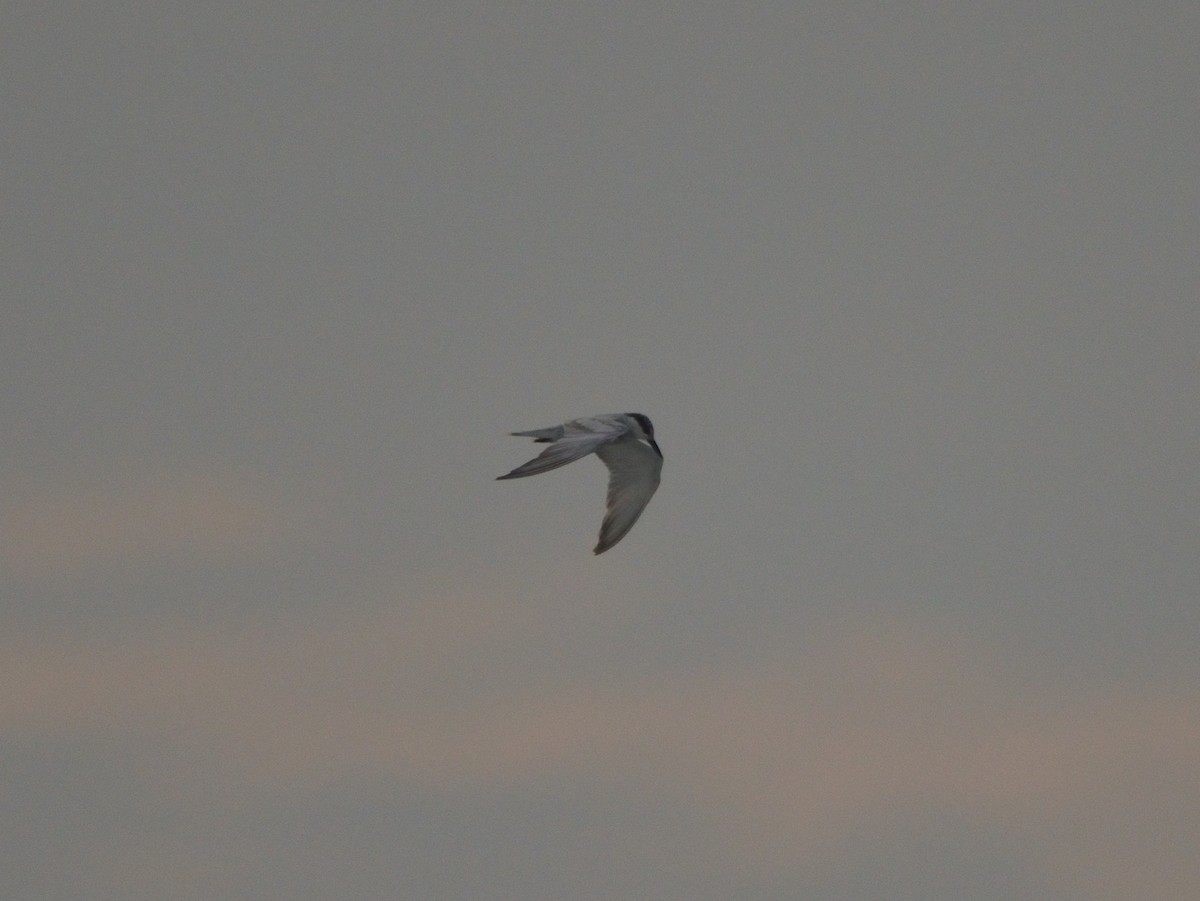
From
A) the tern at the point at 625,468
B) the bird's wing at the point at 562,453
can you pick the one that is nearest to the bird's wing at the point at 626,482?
the tern at the point at 625,468

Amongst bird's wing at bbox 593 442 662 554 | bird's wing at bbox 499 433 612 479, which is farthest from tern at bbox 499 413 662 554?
A: bird's wing at bbox 499 433 612 479

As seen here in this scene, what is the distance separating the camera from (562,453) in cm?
3897

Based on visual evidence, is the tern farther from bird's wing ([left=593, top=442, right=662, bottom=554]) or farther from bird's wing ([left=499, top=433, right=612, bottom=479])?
bird's wing ([left=499, top=433, right=612, bottom=479])

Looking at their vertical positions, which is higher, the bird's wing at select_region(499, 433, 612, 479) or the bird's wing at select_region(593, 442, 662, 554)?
the bird's wing at select_region(593, 442, 662, 554)

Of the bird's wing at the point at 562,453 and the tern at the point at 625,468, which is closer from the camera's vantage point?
the bird's wing at the point at 562,453

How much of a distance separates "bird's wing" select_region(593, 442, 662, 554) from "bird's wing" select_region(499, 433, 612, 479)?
3.48 m

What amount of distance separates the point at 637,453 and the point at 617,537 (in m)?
2.42

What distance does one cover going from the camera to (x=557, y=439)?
43.7m

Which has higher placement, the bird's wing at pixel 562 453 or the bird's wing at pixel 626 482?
the bird's wing at pixel 626 482

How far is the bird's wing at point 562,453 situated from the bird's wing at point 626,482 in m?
3.48

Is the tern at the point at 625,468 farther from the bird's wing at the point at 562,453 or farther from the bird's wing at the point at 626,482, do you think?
the bird's wing at the point at 562,453

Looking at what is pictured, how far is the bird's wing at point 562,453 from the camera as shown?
35653mm

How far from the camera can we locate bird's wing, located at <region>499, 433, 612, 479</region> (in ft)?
117

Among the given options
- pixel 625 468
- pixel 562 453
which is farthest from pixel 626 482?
pixel 562 453
